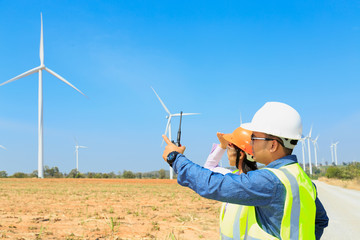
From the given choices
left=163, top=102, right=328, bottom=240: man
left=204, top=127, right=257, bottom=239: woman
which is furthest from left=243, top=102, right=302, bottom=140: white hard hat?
left=204, top=127, right=257, bottom=239: woman

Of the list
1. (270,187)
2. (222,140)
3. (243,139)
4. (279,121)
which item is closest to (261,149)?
(279,121)

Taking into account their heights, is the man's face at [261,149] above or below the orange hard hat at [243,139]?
below

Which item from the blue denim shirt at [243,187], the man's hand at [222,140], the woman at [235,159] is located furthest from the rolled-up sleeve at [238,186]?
the man's hand at [222,140]

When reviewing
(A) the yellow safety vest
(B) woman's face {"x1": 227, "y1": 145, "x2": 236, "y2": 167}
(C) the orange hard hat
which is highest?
(C) the orange hard hat

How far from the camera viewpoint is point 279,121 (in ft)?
6.88

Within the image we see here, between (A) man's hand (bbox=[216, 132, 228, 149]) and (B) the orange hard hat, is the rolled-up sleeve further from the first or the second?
(A) man's hand (bbox=[216, 132, 228, 149])

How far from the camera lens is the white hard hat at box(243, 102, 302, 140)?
207cm

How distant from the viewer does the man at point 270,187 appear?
1.75m

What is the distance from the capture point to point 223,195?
5.82 ft

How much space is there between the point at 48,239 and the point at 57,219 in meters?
2.66

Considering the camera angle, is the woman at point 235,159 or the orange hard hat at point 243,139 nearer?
the woman at point 235,159

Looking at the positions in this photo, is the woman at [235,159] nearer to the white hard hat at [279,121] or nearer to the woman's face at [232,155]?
the woman's face at [232,155]

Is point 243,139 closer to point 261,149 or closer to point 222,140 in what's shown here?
point 222,140

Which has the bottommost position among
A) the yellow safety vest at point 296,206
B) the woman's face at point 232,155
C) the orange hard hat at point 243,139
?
the yellow safety vest at point 296,206
